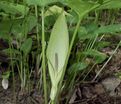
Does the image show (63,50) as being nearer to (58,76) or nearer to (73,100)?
(58,76)

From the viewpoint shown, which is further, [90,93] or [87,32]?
[90,93]

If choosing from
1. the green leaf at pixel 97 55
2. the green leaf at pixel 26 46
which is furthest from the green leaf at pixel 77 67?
the green leaf at pixel 26 46

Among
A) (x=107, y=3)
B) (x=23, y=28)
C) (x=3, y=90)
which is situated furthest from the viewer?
(x=3, y=90)

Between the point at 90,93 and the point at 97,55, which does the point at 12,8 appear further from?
the point at 90,93

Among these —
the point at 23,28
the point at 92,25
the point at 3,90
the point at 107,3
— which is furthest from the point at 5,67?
the point at 107,3

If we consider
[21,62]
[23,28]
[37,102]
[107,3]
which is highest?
[107,3]

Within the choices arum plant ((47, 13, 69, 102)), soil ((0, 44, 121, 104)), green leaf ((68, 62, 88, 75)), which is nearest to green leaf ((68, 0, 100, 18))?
arum plant ((47, 13, 69, 102))

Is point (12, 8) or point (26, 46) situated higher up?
point (12, 8)

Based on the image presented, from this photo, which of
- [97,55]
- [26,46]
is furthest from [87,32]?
[26,46]

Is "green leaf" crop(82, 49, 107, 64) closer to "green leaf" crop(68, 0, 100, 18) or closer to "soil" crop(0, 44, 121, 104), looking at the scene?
"soil" crop(0, 44, 121, 104)
